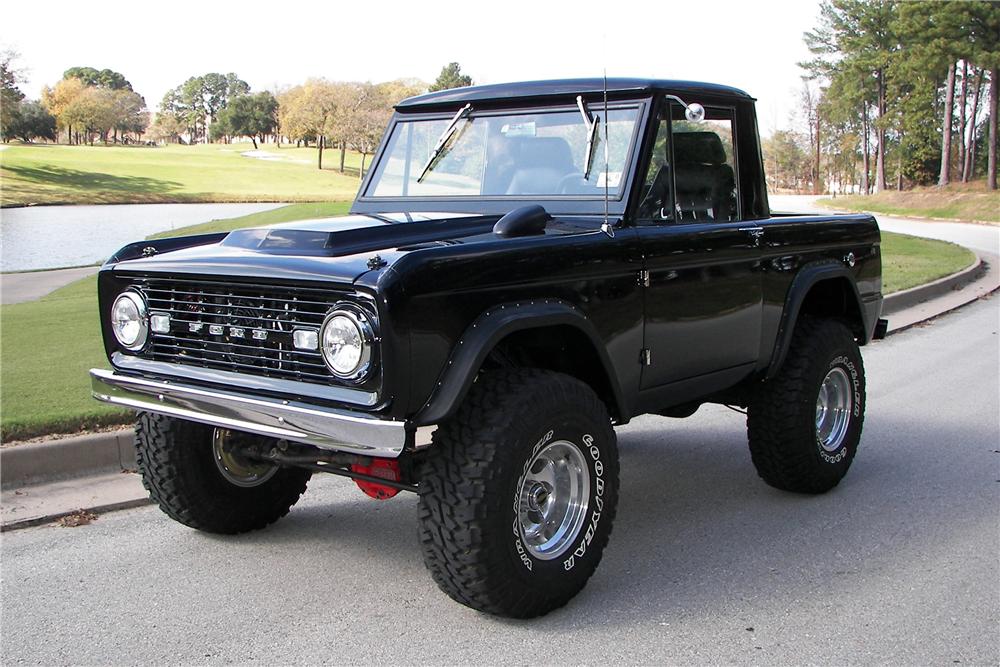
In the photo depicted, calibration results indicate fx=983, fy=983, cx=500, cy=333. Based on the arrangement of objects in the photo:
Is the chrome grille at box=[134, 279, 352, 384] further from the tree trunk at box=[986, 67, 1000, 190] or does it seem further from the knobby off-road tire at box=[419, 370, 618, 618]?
the tree trunk at box=[986, 67, 1000, 190]

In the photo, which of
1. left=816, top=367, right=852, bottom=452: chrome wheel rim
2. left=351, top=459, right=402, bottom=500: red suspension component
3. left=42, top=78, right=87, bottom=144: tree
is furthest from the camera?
left=42, top=78, right=87, bottom=144: tree

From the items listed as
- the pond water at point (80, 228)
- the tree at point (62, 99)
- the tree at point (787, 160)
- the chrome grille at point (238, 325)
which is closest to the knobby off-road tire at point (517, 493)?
the chrome grille at point (238, 325)

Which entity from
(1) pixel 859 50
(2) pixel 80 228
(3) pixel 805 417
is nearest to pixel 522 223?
(3) pixel 805 417

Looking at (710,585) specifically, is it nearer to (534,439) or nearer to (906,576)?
(906,576)

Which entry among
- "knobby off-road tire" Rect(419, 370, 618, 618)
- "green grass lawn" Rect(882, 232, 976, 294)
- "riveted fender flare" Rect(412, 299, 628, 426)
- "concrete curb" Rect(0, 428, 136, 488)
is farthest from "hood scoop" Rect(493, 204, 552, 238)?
"green grass lawn" Rect(882, 232, 976, 294)

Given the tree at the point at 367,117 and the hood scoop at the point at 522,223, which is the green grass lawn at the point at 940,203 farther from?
the hood scoop at the point at 522,223

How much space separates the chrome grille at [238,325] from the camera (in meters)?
3.52

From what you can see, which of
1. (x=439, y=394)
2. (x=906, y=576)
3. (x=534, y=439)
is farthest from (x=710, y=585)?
(x=439, y=394)

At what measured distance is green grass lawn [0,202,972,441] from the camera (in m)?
5.87

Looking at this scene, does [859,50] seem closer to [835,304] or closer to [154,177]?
[154,177]

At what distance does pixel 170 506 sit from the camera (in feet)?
14.9

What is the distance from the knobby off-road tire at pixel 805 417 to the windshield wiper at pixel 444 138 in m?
2.13

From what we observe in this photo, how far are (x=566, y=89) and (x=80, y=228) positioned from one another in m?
21.1

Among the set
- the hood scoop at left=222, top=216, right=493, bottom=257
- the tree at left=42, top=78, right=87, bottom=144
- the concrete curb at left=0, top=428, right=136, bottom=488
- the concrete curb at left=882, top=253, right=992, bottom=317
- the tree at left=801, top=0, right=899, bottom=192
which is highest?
the tree at left=801, top=0, right=899, bottom=192
